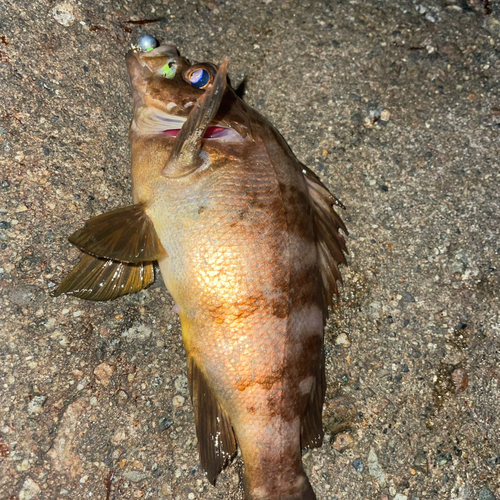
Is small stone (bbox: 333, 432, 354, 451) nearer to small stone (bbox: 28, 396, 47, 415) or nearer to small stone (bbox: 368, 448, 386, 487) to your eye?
small stone (bbox: 368, 448, 386, 487)

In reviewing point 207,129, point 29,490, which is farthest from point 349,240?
point 29,490

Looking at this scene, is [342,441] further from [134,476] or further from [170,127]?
[170,127]

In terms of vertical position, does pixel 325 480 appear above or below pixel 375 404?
below

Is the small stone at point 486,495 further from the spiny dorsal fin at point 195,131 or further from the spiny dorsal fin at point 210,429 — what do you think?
the spiny dorsal fin at point 195,131

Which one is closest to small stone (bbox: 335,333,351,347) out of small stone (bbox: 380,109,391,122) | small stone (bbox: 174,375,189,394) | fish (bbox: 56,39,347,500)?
fish (bbox: 56,39,347,500)

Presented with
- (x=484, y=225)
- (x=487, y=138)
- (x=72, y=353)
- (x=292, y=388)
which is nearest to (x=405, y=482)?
(x=292, y=388)

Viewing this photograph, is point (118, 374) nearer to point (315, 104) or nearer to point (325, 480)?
A: point (325, 480)

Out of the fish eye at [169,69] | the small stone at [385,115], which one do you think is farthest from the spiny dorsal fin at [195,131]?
the small stone at [385,115]
